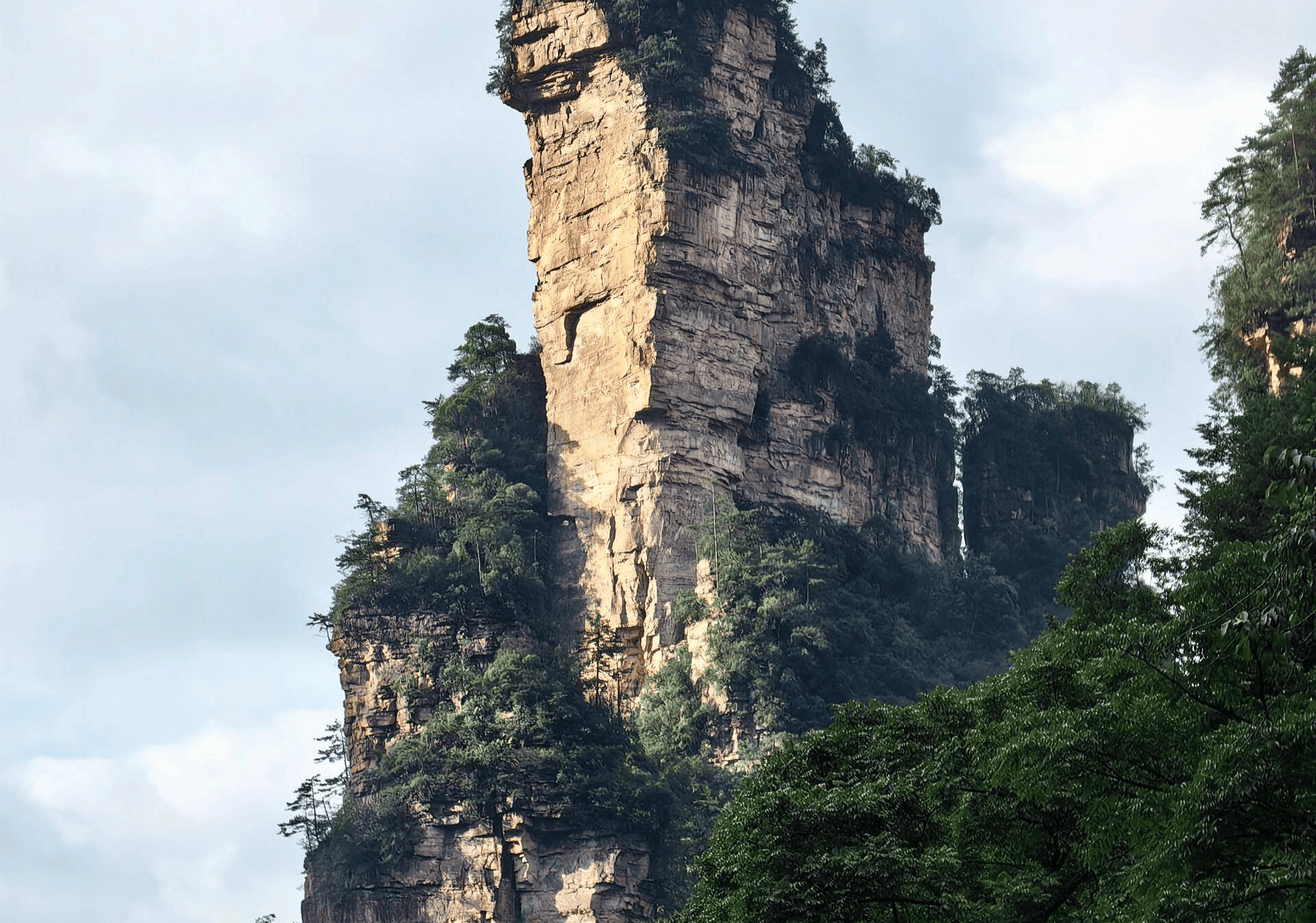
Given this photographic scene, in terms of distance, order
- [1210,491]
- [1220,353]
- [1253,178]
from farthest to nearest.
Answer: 1. [1253,178]
2. [1220,353]
3. [1210,491]

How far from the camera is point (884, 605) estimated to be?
221 ft

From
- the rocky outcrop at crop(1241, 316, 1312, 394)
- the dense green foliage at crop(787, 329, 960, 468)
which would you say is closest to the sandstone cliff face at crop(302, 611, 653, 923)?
the dense green foliage at crop(787, 329, 960, 468)

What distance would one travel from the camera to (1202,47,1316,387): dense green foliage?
45969 millimetres

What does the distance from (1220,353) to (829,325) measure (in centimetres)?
2726

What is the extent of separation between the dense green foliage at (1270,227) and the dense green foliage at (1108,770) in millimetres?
15628

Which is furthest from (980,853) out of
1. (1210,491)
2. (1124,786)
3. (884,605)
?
(884,605)

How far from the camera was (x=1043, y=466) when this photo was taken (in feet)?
263

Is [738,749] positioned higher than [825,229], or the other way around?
[825,229]

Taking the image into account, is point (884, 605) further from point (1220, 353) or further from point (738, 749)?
point (1220, 353)

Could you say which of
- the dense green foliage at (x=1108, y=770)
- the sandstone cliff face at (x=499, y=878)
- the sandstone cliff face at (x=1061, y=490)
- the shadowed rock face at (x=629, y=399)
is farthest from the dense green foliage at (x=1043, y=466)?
the dense green foliage at (x=1108, y=770)

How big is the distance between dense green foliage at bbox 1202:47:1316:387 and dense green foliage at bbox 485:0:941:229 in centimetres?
2208

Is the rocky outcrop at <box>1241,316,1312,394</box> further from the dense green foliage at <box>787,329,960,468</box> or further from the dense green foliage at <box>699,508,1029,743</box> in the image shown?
the dense green foliage at <box>787,329,960,468</box>

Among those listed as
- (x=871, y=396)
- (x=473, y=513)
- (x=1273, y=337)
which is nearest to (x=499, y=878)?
(x=473, y=513)

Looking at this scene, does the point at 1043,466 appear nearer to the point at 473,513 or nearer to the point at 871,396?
the point at 871,396
